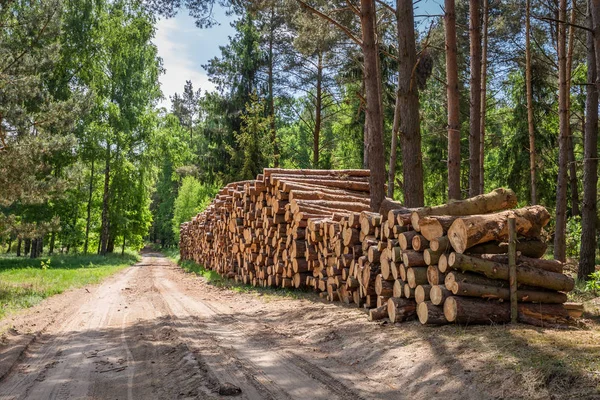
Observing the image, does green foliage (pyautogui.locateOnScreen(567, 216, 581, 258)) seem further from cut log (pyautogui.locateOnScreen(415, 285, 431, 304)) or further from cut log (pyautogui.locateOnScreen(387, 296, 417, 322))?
cut log (pyautogui.locateOnScreen(415, 285, 431, 304))

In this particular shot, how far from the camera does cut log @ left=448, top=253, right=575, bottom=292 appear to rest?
6762mm

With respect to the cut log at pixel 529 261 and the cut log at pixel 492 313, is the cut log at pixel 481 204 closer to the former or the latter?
the cut log at pixel 529 261

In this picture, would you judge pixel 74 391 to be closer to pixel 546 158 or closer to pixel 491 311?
pixel 491 311

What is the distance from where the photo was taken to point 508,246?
7062 millimetres

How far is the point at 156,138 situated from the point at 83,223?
14.3 meters

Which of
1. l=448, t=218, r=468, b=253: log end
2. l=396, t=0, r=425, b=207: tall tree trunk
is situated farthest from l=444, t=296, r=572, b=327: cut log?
l=396, t=0, r=425, b=207: tall tree trunk

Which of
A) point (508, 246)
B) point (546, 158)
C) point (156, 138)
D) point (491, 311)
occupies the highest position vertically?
point (156, 138)

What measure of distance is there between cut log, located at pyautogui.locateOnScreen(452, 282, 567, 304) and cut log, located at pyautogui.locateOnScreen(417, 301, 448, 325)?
0.37 metres

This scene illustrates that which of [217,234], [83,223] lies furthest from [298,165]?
[83,223]

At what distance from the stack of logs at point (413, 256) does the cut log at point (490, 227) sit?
1cm

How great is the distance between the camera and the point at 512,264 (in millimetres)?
6949

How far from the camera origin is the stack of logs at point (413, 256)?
6.82m

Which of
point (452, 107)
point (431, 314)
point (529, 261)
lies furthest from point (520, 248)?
point (452, 107)

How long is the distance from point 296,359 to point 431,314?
1885mm
